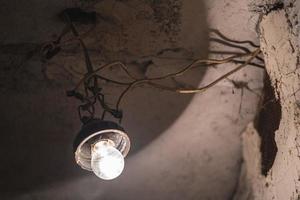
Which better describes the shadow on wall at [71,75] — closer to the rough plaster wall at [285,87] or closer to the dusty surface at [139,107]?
the dusty surface at [139,107]

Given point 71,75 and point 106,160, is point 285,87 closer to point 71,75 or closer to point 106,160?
point 106,160

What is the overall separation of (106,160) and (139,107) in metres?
0.44

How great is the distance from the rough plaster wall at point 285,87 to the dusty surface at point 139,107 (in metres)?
0.12

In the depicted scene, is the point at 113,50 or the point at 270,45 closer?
the point at 270,45

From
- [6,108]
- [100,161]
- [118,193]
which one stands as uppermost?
[6,108]

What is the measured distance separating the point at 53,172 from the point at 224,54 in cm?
83

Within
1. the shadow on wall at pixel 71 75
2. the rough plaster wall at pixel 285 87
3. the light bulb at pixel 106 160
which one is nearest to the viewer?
the rough plaster wall at pixel 285 87

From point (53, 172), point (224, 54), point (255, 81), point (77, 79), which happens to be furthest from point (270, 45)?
point (53, 172)

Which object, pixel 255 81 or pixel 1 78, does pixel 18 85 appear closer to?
pixel 1 78

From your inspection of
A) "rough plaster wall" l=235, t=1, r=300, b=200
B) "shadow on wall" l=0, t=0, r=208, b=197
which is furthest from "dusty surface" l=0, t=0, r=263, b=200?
"rough plaster wall" l=235, t=1, r=300, b=200

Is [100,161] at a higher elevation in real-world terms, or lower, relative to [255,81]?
lower

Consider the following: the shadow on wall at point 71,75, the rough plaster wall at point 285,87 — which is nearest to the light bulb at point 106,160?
the shadow on wall at point 71,75

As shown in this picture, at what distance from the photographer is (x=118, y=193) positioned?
1976 mm

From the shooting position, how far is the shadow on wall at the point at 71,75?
145cm
